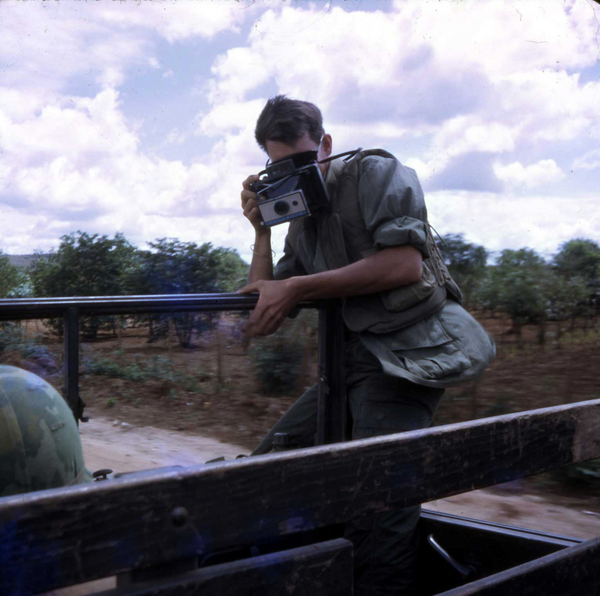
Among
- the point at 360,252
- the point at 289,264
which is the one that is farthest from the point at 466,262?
the point at 360,252

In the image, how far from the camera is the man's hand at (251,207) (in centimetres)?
232

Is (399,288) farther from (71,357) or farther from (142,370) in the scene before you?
(142,370)

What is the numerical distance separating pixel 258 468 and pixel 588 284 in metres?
6.11

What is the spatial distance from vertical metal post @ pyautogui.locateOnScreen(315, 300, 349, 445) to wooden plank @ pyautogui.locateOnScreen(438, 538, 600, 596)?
787 mm

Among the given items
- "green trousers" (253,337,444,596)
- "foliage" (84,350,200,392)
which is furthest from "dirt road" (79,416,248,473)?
"green trousers" (253,337,444,596)

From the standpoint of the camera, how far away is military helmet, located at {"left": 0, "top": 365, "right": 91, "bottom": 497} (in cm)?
148

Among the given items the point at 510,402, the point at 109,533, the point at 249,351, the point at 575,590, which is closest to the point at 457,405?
the point at 510,402

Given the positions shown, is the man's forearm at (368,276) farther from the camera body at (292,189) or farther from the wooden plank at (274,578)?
the wooden plank at (274,578)

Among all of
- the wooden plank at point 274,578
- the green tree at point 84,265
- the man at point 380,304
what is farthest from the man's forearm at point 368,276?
the green tree at point 84,265

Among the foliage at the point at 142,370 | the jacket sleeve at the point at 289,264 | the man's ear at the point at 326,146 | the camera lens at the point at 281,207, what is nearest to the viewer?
the camera lens at the point at 281,207

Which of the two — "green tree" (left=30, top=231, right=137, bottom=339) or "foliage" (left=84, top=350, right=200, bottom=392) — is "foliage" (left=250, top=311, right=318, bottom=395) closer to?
"foliage" (left=84, top=350, right=200, bottom=392)

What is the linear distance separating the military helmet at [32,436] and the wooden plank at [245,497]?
2.21ft

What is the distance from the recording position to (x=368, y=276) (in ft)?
6.62

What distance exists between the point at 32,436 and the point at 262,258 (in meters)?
1.15
